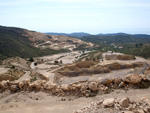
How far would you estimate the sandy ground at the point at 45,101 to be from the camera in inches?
351

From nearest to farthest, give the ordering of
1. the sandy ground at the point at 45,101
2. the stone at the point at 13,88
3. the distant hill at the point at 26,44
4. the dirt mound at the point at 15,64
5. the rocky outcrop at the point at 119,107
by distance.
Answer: the rocky outcrop at the point at 119,107 < the sandy ground at the point at 45,101 < the stone at the point at 13,88 < the dirt mound at the point at 15,64 < the distant hill at the point at 26,44

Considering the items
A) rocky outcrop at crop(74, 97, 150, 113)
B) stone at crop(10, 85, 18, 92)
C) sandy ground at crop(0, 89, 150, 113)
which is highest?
rocky outcrop at crop(74, 97, 150, 113)

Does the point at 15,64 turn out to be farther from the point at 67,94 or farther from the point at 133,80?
the point at 133,80

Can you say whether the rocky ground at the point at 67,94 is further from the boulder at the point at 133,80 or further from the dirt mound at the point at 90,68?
the dirt mound at the point at 90,68

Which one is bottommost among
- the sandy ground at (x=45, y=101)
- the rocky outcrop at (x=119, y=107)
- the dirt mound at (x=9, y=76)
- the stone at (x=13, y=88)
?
the dirt mound at (x=9, y=76)

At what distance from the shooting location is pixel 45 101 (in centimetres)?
970

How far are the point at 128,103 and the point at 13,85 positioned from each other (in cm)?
857

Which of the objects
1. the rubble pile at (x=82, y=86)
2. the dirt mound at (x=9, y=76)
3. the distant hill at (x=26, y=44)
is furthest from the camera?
the distant hill at (x=26, y=44)

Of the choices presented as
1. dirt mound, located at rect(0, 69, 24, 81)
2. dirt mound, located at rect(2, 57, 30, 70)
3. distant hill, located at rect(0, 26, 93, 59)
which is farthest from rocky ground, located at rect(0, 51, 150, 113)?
distant hill, located at rect(0, 26, 93, 59)

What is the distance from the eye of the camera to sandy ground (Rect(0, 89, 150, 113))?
29.2 ft

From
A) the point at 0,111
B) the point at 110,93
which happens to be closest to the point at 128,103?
the point at 110,93

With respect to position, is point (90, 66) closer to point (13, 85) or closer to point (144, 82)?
point (144, 82)

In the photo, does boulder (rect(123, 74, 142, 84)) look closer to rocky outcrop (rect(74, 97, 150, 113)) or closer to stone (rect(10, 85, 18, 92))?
rocky outcrop (rect(74, 97, 150, 113))

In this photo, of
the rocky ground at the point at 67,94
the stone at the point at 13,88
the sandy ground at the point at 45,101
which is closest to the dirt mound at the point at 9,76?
the rocky ground at the point at 67,94
